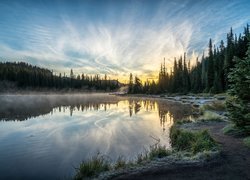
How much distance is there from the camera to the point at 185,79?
8581 cm

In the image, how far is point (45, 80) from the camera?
124 meters

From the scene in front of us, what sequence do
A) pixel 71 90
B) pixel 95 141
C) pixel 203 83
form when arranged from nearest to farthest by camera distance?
pixel 95 141, pixel 203 83, pixel 71 90

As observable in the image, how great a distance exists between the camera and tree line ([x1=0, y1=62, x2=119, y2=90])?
108312mm

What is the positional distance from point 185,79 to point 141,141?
74.1m

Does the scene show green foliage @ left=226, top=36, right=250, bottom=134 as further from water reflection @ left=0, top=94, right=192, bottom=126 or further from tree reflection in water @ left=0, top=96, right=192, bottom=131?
water reflection @ left=0, top=94, right=192, bottom=126

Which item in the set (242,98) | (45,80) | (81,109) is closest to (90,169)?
(242,98)

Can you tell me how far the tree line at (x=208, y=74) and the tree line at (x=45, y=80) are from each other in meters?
37.9

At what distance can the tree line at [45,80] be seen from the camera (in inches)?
4264

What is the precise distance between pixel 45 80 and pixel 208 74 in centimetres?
8514

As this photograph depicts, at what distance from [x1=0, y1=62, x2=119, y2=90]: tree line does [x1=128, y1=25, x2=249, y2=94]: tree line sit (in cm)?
3785

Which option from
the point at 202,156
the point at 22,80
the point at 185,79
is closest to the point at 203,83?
the point at 185,79

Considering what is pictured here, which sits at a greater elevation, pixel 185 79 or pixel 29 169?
pixel 185 79

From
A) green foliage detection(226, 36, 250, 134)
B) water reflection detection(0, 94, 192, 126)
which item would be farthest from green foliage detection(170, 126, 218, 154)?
water reflection detection(0, 94, 192, 126)

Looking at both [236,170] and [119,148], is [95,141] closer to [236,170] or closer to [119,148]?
[119,148]
